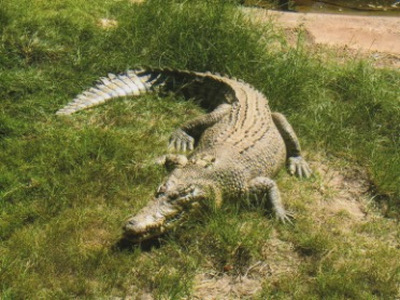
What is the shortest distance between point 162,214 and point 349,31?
15.7 ft

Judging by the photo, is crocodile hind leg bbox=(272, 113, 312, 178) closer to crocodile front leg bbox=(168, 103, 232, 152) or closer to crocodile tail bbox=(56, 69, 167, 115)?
crocodile front leg bbox=(168, 103, 232, 152)

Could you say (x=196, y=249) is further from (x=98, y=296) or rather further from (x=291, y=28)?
(x=291, y=28)

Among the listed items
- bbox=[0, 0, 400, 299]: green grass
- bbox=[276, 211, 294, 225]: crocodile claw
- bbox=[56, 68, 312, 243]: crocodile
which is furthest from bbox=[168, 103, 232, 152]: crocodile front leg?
bbox=[276, 211, 294, 225]: crocodile claw

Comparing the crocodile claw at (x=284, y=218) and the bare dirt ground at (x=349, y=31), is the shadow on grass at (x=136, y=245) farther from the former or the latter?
the bare dirt ground at (x=349, y=31)

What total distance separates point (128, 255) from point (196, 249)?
1.53ft

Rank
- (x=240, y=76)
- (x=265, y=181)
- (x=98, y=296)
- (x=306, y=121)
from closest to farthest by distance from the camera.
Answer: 1. (x=98, y=296)
2. (x=265, y=181)
3. (x=306, y=121)
4. (x=240, y=76)

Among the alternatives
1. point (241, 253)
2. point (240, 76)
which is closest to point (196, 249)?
point (241, 253)

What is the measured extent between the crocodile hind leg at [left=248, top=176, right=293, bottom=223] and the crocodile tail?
181 cm

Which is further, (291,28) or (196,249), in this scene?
(291,28)

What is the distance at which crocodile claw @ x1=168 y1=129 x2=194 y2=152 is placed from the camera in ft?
18.5

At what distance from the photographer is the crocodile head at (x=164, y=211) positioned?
425 centimetres

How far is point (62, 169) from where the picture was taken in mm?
5012

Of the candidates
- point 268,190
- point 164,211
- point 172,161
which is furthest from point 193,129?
point 164,211

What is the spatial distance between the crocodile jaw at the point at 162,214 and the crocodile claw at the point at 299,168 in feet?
3.90
